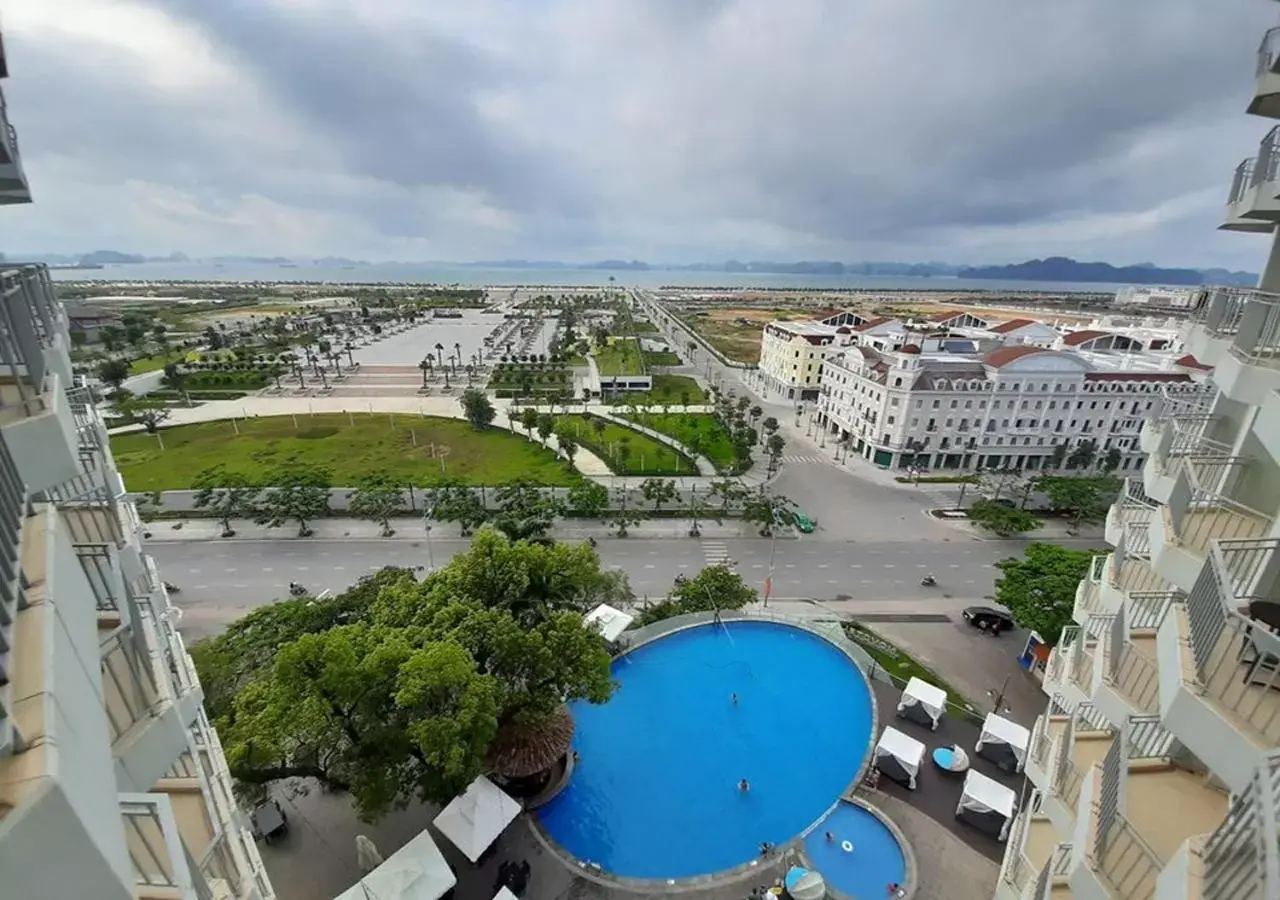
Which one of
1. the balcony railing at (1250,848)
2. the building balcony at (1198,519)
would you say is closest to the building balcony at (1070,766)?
the building balcony at (1198,519)

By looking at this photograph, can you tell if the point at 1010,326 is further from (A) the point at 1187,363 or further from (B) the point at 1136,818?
(B) the point at 1136,818

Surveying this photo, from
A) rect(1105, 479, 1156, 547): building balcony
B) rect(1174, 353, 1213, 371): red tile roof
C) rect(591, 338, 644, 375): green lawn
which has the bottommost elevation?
rect(591, 338, 644, 375): green lawn

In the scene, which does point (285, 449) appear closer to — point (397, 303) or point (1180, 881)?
point (1180, 881)

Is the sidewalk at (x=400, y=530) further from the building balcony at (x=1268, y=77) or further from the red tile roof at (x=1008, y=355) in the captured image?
the building balcony at (x=1268, y=77)

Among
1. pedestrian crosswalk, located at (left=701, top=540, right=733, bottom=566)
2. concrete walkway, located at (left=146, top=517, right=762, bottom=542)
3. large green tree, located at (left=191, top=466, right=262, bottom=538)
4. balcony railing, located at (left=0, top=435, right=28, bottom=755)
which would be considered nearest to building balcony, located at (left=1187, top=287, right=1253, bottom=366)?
balcony railing, located at (left=0, top=435, right=28, bottom=755)

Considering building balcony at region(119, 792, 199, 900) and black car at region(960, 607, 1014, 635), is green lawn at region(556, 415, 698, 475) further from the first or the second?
building balcony at region(119, 792, 199, 900)

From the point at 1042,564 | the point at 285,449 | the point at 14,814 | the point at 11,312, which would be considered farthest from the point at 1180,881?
the point at 285,449

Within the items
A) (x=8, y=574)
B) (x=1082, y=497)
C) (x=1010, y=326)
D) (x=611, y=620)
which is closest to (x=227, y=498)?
(x=611, y=620)
